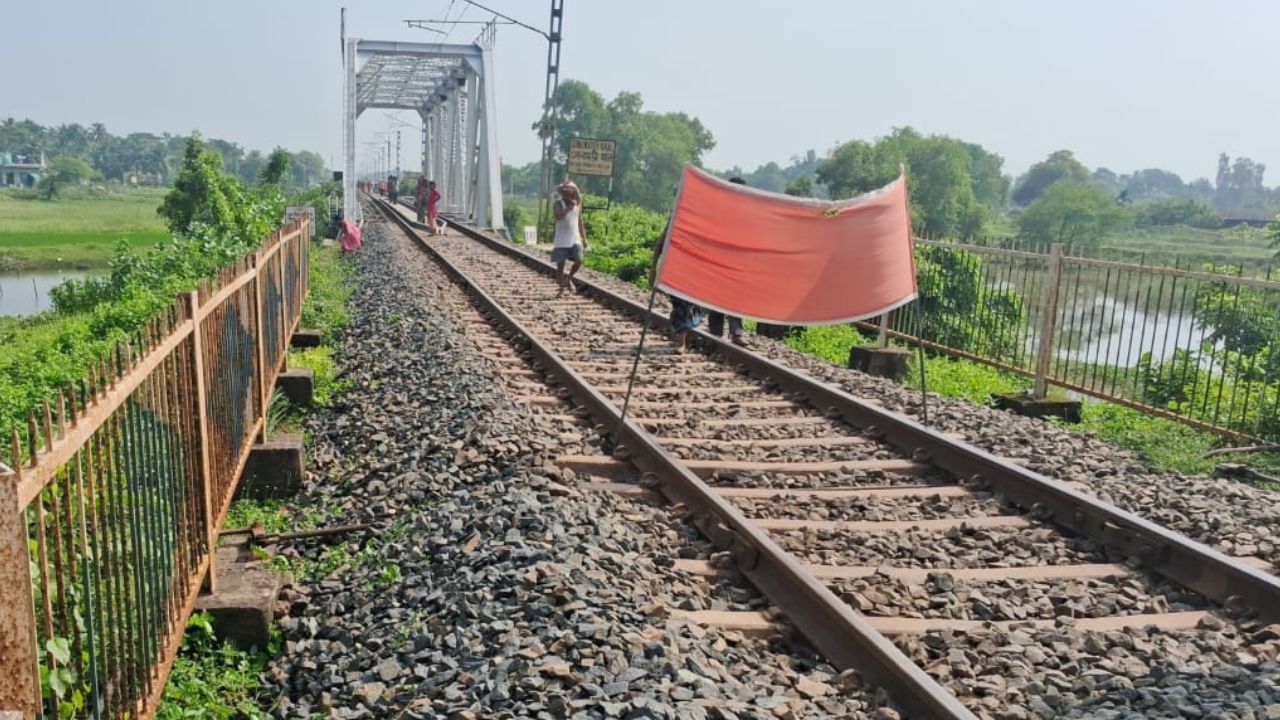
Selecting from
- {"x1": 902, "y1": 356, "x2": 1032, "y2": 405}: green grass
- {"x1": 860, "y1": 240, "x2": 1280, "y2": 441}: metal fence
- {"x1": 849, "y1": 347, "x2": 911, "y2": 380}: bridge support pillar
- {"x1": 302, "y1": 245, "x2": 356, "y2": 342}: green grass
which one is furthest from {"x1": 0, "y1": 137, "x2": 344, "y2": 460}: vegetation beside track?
{"x1": 860, "y1": 240, "x2": 1280, "y2": 441}: metal fence

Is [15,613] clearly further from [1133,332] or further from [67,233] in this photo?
[67,233]

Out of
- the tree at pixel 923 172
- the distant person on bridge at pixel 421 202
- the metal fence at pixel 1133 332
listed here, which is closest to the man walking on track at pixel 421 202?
the distant person on bridge at pixel 421 202

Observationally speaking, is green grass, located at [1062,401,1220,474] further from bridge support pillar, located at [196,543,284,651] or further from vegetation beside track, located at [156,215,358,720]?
bridge support pillar, located at [196,543,284,651]

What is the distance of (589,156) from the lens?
32.8 meters

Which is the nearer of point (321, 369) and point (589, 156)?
point (321, 369)

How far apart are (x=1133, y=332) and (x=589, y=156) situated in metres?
24.3

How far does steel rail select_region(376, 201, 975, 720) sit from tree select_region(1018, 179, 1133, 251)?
89998 millimetres

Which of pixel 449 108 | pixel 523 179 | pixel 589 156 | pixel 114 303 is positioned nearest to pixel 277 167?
pixel 449 108

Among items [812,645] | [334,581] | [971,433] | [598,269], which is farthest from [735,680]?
[598,269]

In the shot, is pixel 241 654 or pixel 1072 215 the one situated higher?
pixel 1072 215

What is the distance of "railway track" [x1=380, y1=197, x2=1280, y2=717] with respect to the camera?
4.21 metres

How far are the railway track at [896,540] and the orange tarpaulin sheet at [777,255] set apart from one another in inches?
35.3

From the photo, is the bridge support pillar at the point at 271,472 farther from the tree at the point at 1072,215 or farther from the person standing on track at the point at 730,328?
the tree at the point at 1072,215

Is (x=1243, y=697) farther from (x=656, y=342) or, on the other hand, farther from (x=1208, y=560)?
(x=656, y=342)
